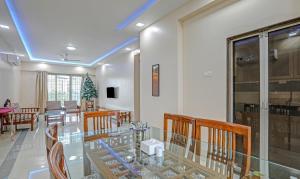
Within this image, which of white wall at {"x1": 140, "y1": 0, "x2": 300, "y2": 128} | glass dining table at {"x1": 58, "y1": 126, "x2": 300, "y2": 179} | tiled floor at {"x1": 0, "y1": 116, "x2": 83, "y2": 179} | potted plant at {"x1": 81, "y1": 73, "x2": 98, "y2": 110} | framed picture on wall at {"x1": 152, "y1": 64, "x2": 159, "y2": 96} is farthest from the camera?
potted plant at {"x1": 81, "y1": 73, "x2": 98, "y2": 110}

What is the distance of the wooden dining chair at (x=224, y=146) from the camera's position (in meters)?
1.38

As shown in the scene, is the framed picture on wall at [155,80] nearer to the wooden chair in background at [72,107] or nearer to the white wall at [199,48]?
the white wall at [199,48]

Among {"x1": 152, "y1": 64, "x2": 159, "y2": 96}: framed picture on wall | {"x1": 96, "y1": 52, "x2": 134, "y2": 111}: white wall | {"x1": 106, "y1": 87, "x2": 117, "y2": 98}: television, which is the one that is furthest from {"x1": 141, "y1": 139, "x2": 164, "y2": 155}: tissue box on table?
{"x1": 106, "y1": 87, "x2": 117, "y2": 98}: television

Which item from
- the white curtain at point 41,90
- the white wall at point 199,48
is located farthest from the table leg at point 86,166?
the white curtain at point 41,90

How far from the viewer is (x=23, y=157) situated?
318cm

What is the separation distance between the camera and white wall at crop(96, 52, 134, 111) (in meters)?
6.47

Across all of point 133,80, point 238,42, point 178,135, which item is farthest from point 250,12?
point 133,80

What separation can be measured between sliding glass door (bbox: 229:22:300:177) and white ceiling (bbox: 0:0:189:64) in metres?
1.52

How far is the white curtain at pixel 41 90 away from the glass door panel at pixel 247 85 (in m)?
9.09

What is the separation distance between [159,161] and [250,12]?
7.41ft

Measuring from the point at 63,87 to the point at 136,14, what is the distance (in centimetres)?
773

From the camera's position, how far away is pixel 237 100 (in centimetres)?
258

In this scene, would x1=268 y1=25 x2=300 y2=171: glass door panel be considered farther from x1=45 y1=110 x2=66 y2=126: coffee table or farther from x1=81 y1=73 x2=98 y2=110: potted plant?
x1=81 y1=73 x2=98 y2=110: potted plant

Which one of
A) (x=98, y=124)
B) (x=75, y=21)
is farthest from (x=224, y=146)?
(x=75, y=21)
